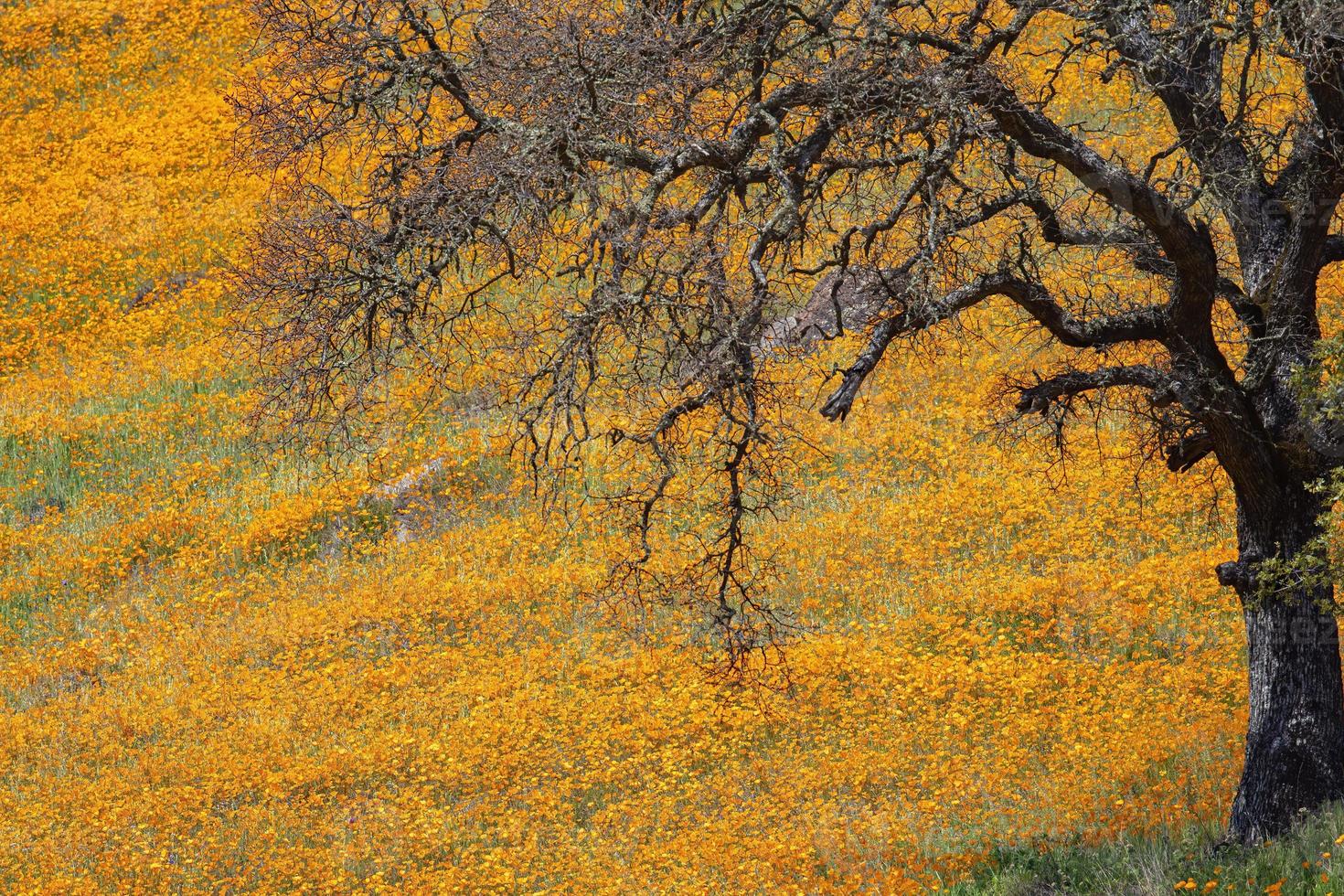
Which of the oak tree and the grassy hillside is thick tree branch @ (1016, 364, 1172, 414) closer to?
the oak tree

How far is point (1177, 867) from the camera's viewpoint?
8.51 meters

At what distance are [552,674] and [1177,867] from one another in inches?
330

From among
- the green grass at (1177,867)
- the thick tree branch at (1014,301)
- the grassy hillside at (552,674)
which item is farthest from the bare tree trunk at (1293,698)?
the thick tree branch at (1014,301)

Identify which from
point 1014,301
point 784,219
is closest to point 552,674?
point 1014,301

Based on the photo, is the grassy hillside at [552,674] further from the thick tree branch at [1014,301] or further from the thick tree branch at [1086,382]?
the thick tree branch at [1014,301]

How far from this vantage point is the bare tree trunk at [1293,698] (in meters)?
9.05

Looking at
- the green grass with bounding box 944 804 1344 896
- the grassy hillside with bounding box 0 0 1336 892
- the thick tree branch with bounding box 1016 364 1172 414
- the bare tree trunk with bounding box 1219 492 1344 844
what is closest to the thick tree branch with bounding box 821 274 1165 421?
the thick tree branch with bounding box 1016 364 1172 414

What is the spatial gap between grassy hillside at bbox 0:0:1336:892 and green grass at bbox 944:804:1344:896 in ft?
0.22

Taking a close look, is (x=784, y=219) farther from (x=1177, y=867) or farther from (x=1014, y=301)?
(x=1177, y=867)

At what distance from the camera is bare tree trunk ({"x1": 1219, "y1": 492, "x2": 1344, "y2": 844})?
29.7ft

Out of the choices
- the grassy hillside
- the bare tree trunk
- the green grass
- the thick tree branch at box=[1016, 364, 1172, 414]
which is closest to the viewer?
the green grass

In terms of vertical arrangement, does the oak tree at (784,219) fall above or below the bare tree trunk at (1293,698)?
above

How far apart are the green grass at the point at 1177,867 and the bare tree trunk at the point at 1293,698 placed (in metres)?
0.33

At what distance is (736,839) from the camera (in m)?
11.4
